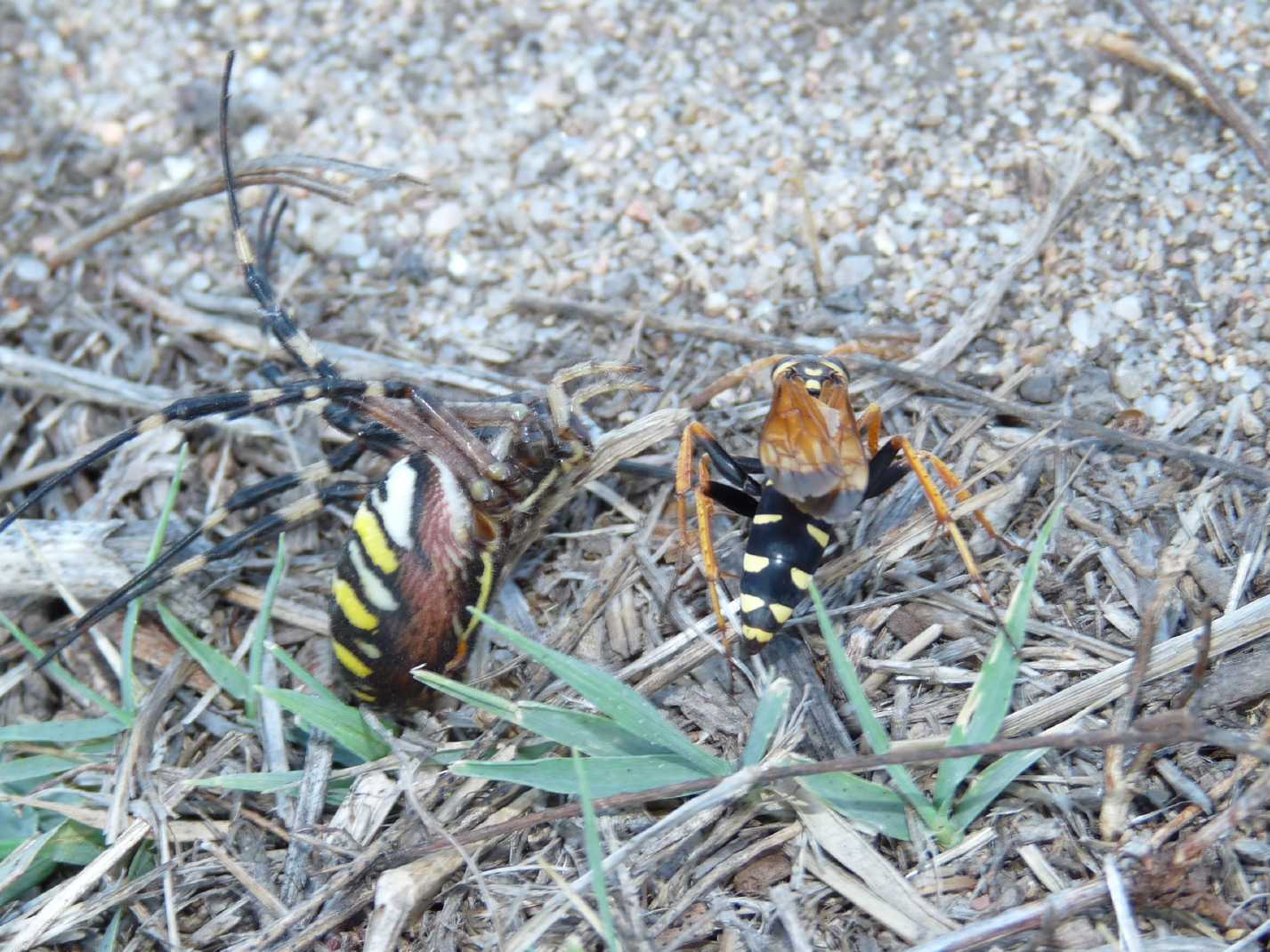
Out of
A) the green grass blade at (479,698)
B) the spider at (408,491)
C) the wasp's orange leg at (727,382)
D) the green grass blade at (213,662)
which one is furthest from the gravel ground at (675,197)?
the green grass blade at (479,698)

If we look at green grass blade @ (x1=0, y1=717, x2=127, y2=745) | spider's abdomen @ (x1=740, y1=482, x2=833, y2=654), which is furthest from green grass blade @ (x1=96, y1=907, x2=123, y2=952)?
spider's abdomen @ (x1=740, y1=482, x2=833, y2=654)

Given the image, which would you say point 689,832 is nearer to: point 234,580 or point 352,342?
point 234,580

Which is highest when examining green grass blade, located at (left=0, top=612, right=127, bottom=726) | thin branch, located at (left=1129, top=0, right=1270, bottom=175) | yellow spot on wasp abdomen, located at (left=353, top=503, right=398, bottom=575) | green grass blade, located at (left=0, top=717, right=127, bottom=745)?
thin branch, located at (left=1129, top=0, right=1270, bottom=175)

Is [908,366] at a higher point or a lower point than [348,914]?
higher

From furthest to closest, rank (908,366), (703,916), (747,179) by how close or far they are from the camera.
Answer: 1. (747,179)
2. (908,366)
3. (703,916)

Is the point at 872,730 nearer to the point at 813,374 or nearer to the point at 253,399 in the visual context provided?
the point at 813,374

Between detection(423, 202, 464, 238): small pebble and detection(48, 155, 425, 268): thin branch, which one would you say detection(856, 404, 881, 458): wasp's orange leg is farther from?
detection(423, 202, 464, 238): small pebble

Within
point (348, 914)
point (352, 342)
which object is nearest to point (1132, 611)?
point (348, 914)

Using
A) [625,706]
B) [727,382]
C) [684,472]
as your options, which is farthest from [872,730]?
[727,382]
